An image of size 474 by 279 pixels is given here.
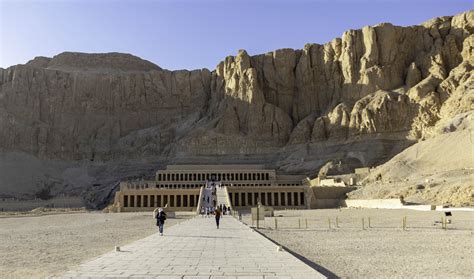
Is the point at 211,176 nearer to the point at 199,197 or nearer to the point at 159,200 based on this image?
the point at 159,200

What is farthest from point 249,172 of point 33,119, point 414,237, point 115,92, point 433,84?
point 414,237

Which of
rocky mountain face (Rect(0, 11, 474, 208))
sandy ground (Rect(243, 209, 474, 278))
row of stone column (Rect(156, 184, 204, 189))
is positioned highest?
rocky mountain face (Rect(0, 11, 474, 208))

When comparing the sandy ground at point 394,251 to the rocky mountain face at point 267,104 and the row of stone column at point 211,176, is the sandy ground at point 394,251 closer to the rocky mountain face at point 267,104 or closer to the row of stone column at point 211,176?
the row of stone column at point 211,176

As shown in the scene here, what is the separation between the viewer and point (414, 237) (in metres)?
24.1

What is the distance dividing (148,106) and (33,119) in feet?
84.4

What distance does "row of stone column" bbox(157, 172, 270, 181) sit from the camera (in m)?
84.6

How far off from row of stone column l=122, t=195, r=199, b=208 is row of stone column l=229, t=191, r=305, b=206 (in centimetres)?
563

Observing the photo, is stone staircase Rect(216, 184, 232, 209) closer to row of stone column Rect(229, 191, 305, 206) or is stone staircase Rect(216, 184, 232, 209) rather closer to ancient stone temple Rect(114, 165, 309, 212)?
ancient stone temple Rect(114, 165, 309, 212)

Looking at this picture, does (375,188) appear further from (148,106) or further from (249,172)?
(148,106)

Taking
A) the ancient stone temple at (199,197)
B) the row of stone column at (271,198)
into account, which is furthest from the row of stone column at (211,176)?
the row of stone column at (271,198)

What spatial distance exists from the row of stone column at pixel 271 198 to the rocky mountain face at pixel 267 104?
1710cm

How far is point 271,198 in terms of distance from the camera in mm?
68438

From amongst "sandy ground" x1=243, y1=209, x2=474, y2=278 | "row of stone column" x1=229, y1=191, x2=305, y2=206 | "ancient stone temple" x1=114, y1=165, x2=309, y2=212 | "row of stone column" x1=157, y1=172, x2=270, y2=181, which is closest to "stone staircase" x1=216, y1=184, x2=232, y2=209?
"ancient stone temple" x1=114, y1=165, x2=309, y2=212

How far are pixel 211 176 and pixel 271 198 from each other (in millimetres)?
20603
